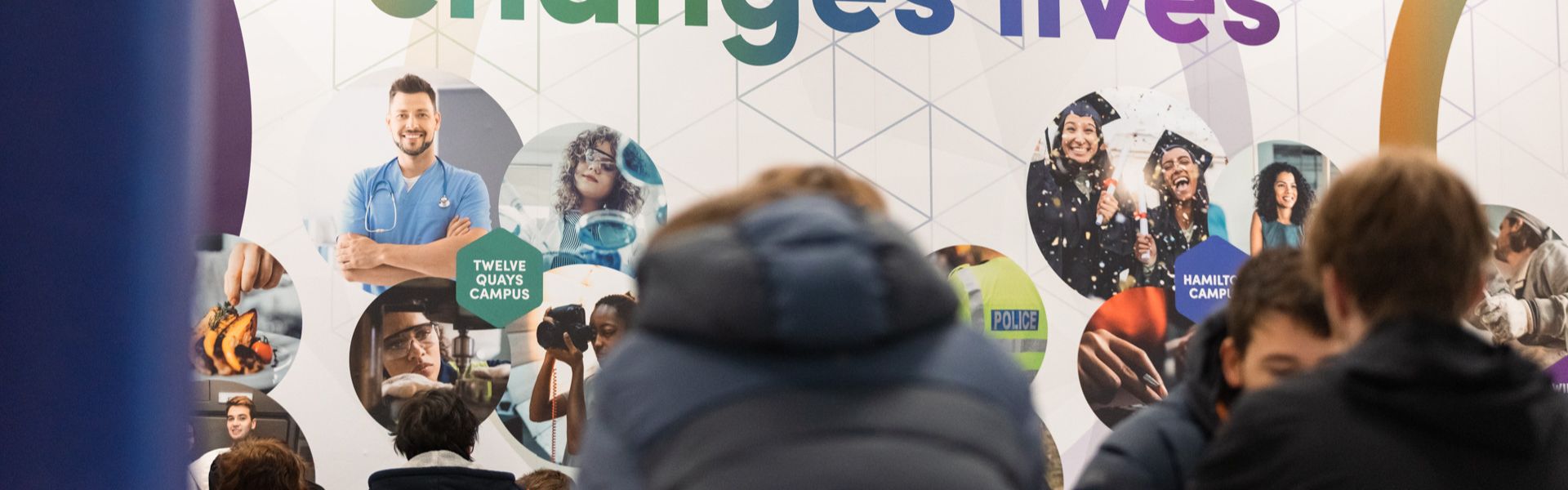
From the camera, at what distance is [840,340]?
3.20ft

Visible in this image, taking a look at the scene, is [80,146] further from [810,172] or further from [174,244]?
[810,172]

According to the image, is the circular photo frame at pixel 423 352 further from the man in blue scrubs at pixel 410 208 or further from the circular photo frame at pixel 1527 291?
the circular photo frame at pixel 1527 291

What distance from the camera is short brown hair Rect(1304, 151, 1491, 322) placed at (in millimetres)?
1162

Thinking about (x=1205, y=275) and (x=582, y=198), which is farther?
(x=1205, y=275)

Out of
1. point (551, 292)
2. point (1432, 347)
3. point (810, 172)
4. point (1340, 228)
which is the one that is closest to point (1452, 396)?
point (1432, 347)

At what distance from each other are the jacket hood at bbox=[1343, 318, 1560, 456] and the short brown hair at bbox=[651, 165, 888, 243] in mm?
430

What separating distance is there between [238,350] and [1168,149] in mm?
2923

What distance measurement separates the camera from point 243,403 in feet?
12.5

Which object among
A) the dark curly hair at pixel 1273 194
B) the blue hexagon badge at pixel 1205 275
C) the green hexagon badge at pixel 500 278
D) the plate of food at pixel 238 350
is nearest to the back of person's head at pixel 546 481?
the green hexagon badge at pixel 500 278

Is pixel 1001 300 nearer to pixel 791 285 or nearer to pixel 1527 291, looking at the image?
pixel 1527 291

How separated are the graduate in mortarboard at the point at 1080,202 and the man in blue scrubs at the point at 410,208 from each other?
1.75 metres

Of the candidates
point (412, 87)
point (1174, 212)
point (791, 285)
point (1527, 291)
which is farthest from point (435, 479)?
point (1527, 291)

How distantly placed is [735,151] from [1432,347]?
3108 mm

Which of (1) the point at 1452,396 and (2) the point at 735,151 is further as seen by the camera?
(2) the point at 735,151
